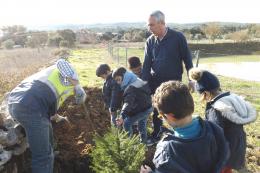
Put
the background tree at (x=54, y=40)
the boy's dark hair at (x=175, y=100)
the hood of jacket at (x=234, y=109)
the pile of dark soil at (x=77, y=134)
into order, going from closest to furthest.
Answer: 1. the boy's dark hair at (x=175, y=100)
2. the hood of jacket at (x=234, y=109)
3. the pile of dark soil at (x=77, y=134)
4. the background tree at (x=54, y=40)

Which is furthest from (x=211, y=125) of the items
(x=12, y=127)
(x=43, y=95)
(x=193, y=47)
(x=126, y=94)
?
(x=193, y=47)

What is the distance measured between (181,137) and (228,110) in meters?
1.17

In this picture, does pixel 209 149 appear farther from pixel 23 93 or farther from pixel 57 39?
pixel 57 39

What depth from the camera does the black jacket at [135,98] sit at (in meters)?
5.69

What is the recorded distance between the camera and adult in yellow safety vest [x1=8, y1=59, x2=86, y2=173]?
438 cm

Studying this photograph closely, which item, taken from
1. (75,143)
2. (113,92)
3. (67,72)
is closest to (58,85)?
(67,72)

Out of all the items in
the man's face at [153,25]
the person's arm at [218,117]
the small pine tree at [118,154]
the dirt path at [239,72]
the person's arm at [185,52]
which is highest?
the man's face at [153,25]

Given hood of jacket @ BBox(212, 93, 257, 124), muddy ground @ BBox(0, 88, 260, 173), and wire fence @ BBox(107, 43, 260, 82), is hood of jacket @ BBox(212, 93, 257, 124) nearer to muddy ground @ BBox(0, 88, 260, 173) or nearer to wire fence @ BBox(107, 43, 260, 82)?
muddy ground @ BBox(0, 88, 260, 173)

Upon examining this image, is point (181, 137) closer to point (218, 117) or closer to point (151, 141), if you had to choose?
point (218, 117)

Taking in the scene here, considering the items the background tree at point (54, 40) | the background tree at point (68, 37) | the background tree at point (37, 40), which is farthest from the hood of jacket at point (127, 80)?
the background tree at point (68, 37)

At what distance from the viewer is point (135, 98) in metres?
5.76

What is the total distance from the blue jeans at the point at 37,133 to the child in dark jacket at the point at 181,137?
6.25ft

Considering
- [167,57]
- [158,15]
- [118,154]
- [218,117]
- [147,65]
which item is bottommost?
[118,154]

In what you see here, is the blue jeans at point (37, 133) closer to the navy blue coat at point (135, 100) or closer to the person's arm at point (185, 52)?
the navy blue coat at point (135, 100)
